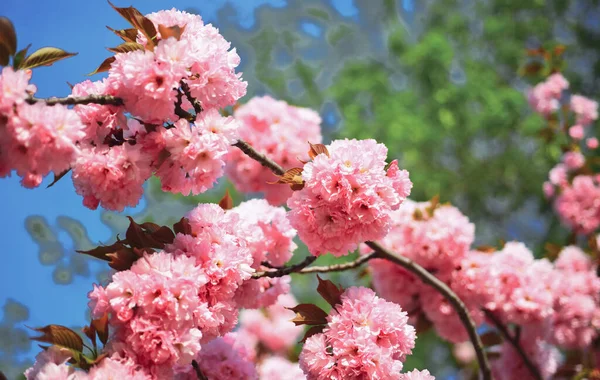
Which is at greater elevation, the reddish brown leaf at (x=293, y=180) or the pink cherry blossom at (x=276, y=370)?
the pink cherry blossom at (x=276, y=370)

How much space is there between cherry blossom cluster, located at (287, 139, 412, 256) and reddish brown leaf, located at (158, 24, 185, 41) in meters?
0.40

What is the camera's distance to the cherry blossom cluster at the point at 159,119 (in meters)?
1.28

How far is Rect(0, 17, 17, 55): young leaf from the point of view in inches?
47.3

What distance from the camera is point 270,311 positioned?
434cm

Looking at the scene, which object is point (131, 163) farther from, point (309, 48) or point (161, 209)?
point (309, 48)

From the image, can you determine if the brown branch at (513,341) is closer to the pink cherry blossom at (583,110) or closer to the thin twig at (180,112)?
the thin twig at (180,112)

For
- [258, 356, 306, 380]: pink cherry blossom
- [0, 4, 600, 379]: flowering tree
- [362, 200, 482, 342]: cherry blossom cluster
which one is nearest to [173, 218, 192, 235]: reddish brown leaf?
[0, 4, 600, 379]: flowering tree

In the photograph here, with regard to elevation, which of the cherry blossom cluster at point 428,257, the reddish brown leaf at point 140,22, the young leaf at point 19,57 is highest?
the cherry blossom cluster at point 428,257

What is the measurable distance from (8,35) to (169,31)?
0.31 meters

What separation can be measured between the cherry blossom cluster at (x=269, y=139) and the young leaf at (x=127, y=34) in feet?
3.73

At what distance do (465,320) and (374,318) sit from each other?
2.64 ft

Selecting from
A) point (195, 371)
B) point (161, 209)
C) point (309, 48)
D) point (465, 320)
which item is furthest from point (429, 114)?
point (195, 371)

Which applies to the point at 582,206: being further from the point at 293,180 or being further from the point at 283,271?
the point at 293,180

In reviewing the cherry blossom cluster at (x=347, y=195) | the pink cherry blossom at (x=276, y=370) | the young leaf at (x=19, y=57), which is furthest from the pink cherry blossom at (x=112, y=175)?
the pink cherry blossom at (x=276, y=370)
